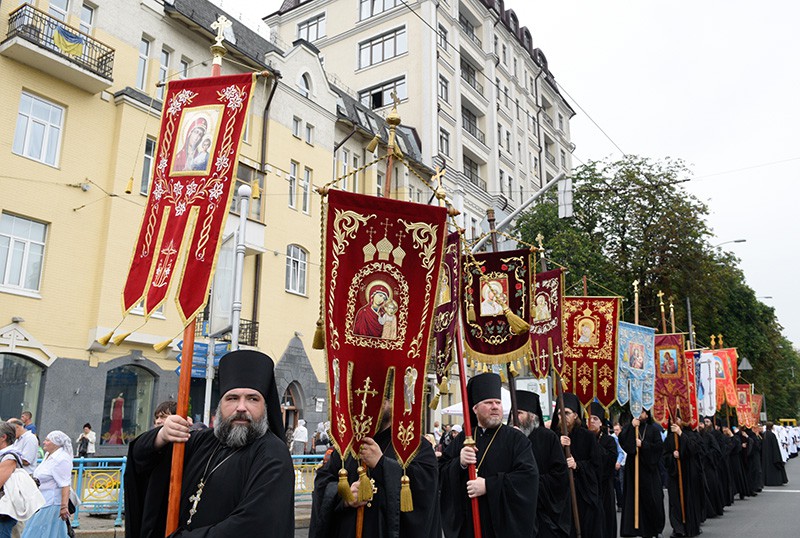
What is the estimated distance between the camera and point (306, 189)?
86.7 ft

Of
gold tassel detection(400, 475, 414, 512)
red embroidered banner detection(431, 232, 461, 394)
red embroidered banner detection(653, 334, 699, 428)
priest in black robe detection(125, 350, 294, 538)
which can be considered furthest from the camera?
red embroidered banner detection(653, 334, 699, 428)

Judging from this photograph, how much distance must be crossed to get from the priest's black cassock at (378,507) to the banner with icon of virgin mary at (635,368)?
9493mm

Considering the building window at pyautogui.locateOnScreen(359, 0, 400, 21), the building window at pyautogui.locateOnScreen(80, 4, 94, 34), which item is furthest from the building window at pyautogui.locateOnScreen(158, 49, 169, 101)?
the building window at pyautogui.locateOnScreen(359, 0, 400, 21)

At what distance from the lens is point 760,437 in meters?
24.1

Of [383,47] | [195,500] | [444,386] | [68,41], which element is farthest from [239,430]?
[383,47]

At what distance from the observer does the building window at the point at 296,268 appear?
25.2m

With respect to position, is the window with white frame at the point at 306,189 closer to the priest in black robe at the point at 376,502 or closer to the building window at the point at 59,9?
the building window at the point at 59,9

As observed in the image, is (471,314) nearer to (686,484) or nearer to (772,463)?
(686,484)

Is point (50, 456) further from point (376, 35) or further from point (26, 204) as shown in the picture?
point (376, 35)

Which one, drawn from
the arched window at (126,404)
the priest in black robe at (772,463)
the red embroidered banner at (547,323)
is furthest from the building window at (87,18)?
the priest in black robe at (772,463)

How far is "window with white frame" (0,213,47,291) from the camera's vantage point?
54.4ft

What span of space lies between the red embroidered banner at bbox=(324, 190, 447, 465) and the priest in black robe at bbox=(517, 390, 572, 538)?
8.30ft

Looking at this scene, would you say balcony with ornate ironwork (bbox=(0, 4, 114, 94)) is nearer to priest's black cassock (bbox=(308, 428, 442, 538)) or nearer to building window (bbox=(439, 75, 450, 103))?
priest's black cassock (bbox=(308, 428, 442, 538))

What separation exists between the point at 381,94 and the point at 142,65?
58.8 feet
